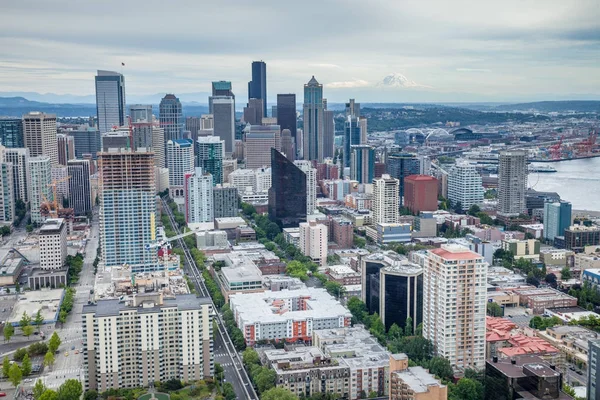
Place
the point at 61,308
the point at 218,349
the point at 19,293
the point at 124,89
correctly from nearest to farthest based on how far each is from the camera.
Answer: the point at 218,349, the point at 61,308, the point at 19,293, the point at 124,89

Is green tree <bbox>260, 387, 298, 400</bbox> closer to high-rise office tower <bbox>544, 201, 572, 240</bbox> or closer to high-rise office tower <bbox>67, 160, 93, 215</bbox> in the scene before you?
high-rise office tower <bbox>544, 201, 572, 240</bbox>

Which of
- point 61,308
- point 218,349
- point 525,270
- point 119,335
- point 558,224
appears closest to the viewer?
point 119,335

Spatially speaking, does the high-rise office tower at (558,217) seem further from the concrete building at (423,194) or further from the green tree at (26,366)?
the green tree at (26,366)

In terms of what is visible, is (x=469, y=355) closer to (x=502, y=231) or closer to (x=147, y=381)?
(x=147, y=381)

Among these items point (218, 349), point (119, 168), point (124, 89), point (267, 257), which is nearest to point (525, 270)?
point (267, 257)

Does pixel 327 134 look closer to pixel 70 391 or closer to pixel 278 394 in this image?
pixel 278 394

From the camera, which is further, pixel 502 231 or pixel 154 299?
pixel 502 231

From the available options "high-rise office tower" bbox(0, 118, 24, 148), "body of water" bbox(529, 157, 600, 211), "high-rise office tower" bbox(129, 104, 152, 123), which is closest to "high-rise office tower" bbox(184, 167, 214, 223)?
"high-rise office tower" bbox(0, 118, 24, 148)

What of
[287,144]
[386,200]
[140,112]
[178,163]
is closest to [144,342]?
[386,200]
